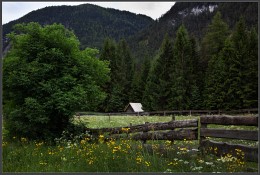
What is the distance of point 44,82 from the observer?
46.9 feet

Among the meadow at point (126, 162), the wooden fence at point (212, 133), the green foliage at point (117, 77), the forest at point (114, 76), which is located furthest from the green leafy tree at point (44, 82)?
the green foliage at point (117, 77)

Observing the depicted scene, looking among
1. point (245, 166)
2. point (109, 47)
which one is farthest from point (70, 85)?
point (109, 47)

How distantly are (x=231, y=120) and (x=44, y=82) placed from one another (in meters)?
8.81

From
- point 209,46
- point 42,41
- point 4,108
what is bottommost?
point 4,108

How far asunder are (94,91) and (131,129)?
11.9 feet

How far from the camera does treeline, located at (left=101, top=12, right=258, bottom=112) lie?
147ft

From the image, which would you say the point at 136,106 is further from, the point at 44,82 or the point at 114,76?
the point at 44,82

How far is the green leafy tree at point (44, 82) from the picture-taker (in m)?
14.0

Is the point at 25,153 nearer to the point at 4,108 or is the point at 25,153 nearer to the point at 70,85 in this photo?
the point at 70,85

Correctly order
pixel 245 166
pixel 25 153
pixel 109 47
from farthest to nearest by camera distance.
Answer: pixel 109 47 < pixel 25 153 < pixel 245 166

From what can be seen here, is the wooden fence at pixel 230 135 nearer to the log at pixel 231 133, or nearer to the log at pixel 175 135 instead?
the log at pixel 231 133

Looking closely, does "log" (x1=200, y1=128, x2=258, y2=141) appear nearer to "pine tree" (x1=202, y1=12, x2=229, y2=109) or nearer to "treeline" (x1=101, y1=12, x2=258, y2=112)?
"treeline" (x1=101, y1=12, x2=258, y2=112)

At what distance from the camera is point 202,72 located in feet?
179

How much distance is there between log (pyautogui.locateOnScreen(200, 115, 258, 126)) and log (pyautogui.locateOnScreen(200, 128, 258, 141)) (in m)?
0.20
